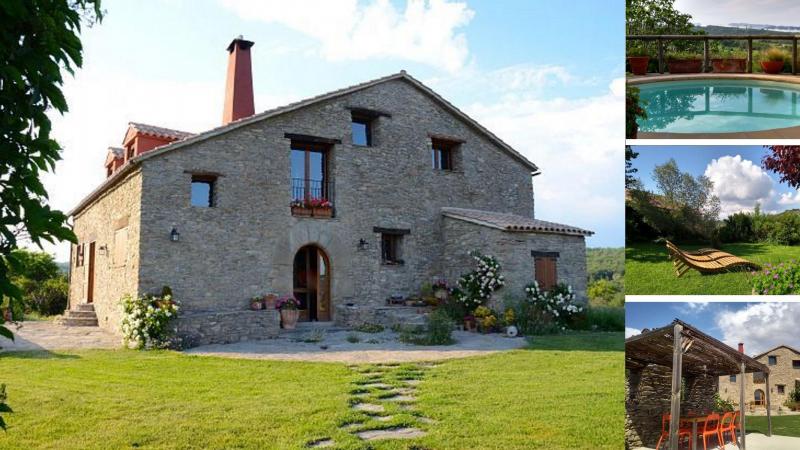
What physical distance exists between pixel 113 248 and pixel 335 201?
5.08m

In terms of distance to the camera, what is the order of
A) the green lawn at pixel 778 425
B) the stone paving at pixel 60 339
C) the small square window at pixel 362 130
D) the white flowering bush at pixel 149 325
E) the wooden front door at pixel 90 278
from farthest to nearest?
1. the wooden front door at pixel 90 278
2. the small square window at pixel 362 130
3. the white flowering bush at pixel 149 325
4. the stone paving at pixel 60 339
5. the green lawn at pixel 778 425

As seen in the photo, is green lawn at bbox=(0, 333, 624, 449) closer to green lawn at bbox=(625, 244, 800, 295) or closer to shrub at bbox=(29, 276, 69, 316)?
green lawn at bbox=(625, 244, 800, 295)

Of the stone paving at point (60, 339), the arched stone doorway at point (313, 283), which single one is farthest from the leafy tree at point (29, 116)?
the arched stone doorway at point (313, 283)

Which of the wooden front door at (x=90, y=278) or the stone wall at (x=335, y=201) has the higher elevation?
the stone wall at (x=335, y=201)

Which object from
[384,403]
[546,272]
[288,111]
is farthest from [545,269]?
[384,403]

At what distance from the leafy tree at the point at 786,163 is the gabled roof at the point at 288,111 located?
11.1 metres

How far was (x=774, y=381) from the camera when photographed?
3984 mm

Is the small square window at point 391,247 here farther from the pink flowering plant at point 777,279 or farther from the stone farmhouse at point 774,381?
the pink flowering plant at point 777,279

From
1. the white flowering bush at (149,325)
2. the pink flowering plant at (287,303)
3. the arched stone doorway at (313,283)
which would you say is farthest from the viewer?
the arched stone doorway at (313,283)

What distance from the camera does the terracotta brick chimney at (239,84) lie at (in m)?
18.8

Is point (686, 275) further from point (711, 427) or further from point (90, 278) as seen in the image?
point (90, 278)

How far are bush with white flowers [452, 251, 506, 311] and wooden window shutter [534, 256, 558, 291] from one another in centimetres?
99

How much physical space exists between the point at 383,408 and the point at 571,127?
928 cm

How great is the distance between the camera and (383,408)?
20.5 feet
